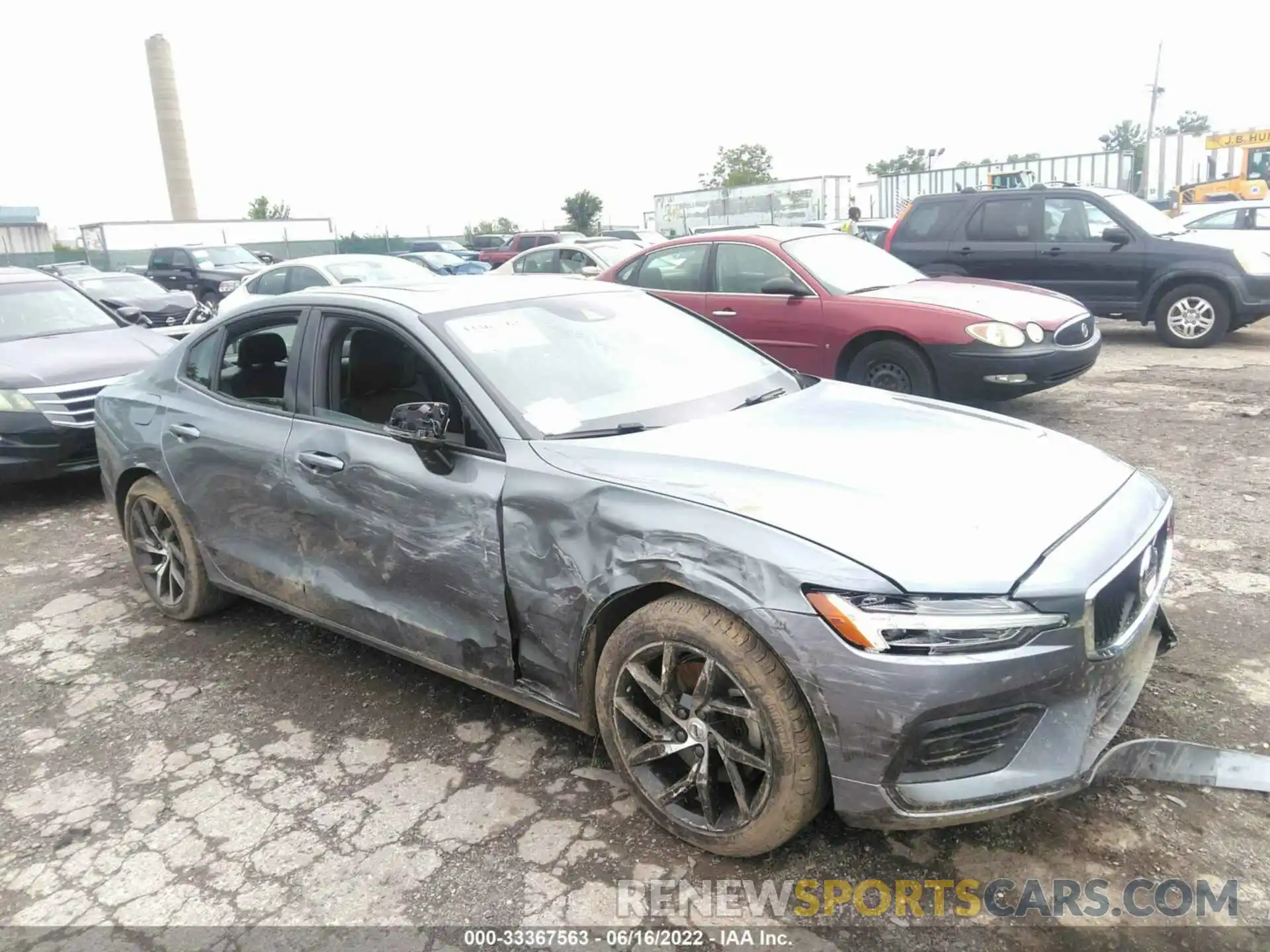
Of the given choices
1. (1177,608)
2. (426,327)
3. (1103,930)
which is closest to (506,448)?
(426,327)

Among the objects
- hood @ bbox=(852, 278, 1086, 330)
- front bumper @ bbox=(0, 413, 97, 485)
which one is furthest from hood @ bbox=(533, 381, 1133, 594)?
front bumper @ bbox=(0, 413, 97, 485)

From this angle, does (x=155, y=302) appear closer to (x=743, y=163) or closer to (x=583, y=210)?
(x=583, y=210)

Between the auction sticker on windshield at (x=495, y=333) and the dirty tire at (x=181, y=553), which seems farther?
the dirty tire at (x=181, y=553)

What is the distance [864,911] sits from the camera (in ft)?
7.98

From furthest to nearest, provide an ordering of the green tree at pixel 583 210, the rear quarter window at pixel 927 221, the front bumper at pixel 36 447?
the green tree at pixel 583 210 < the rear quarter window at pixel 927 221 < the front bumper at pixel 36 447

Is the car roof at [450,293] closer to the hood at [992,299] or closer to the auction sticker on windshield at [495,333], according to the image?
the auction sticker on windshield at [495,333]

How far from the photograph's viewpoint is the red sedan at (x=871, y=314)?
6.91 metres

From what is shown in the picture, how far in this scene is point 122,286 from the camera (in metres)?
16.9

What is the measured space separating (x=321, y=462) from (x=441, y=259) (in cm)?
2257

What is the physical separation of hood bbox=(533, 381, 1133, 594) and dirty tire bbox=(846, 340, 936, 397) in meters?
3.69

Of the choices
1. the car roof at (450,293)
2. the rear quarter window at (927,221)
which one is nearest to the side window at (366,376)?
the car roof at (450,293)

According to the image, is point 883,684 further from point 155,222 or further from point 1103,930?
point 155,222

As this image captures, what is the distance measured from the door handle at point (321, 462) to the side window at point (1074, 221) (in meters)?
9.47

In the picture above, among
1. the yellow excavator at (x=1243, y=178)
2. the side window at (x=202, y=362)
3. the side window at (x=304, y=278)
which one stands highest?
the yellow excavator at (x=1243, y=178)
